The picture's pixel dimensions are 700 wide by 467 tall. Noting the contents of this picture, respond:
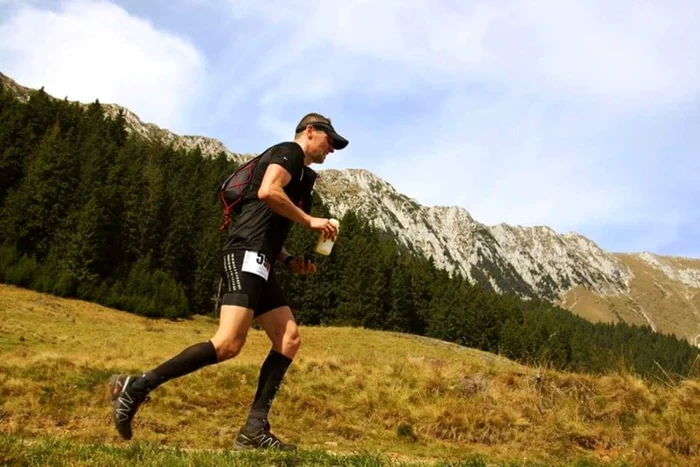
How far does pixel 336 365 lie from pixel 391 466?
7.98 m

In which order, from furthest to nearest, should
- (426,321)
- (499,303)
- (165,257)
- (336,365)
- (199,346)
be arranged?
(499,303)
(426,321)
(165,257)
(336,365)
(199,346)

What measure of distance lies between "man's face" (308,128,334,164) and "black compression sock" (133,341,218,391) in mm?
2056

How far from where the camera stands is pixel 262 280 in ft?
15.3

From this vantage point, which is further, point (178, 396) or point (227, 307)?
point (178, 396)

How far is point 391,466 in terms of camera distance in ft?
13.1

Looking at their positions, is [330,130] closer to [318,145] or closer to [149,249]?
[318,145]

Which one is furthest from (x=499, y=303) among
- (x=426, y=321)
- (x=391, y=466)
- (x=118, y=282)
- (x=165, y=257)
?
(x=391, y=466)

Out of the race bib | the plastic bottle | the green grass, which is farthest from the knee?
the plastic bottle

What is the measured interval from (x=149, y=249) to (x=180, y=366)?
71836 millimetres

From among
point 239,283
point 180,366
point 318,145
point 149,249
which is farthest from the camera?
point 149,249

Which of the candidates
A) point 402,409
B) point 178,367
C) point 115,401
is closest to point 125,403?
point 115,401

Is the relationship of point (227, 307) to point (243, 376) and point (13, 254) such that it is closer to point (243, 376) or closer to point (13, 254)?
point (243, 376)

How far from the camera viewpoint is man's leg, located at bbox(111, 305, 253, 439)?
4.22 meters

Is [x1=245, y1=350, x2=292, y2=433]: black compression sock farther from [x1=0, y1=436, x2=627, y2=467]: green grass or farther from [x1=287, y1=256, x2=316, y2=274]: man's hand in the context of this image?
[x1=287, y1=256, x2=316, y2=274]: man's hand
